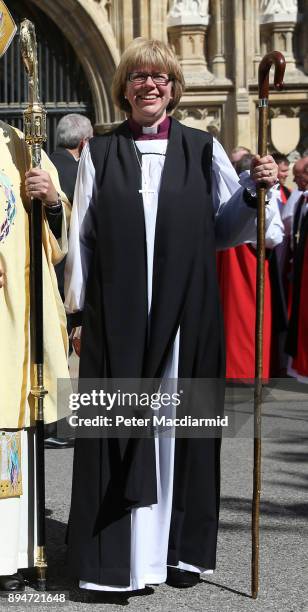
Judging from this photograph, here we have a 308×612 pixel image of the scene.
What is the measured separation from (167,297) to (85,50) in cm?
1118

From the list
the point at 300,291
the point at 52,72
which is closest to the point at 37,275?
the point at 300,291

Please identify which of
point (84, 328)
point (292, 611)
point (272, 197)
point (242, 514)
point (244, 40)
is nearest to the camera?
point (292, 611)

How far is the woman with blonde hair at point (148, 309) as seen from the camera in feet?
15.0

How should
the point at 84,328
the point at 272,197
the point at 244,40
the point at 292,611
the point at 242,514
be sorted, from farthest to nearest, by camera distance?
1. the point at 244,40
2. the point at 242,514
3. the point at 272,197
4. the point at 84,328
5. the point at 292,611

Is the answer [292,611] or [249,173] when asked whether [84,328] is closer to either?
[249,173]

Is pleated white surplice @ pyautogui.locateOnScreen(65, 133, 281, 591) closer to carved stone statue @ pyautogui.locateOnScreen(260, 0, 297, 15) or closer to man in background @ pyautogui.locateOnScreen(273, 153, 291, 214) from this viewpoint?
man in background @ pyautogui.locateOnScreen(273, 153, 291, 214)

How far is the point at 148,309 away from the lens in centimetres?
465

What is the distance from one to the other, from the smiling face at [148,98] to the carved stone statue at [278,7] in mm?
10669

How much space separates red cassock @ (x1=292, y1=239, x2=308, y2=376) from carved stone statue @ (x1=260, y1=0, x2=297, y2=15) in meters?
5.72

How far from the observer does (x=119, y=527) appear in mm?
4574

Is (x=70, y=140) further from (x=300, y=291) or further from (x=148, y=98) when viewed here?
(x=300, y=291)

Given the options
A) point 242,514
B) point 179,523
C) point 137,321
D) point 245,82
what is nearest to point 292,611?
point 179,523

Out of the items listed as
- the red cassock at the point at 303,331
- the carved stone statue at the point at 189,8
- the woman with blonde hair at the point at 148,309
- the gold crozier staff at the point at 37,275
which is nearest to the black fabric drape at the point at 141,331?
the woman with blonde hair at the point at 148,309

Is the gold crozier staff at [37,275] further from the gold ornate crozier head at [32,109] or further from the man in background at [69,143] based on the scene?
the man in background at [69,143]
